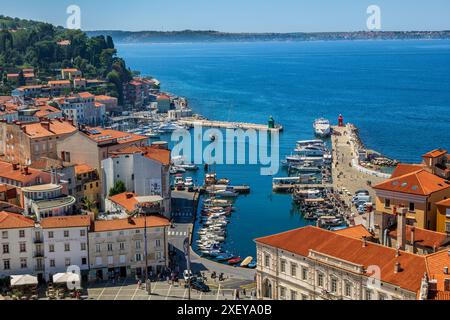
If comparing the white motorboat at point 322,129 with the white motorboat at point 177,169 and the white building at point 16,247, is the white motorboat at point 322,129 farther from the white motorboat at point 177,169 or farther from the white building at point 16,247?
the white building at point 16,247

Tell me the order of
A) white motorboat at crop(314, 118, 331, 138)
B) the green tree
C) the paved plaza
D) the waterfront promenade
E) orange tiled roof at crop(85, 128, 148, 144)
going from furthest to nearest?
1. white motorboat at crop(314, 118, 331, 138)
2. the waterfront promenade
3. orange tiled roof at crop(85, 128, 148, 144)
4. the green tree
5. the paved plaza

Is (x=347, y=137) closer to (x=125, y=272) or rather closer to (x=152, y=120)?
(x=152, y=120)

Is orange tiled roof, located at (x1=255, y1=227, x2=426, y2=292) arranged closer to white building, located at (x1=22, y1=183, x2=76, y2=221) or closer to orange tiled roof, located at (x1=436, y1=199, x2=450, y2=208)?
orange tiled roof, located at (x1=436, y1=199, x2=450, y2=208)

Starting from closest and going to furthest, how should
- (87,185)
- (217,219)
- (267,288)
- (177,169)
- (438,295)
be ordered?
(438,295) → (267,288) → (87,185) → (217,219) → (177,169)

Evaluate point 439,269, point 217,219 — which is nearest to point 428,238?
point 439,269

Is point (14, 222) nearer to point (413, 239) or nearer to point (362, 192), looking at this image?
point (413, 239)

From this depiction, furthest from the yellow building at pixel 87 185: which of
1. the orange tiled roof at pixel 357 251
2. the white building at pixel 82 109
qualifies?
the white building at pixel 82 109

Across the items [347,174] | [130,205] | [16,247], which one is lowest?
[347,174]

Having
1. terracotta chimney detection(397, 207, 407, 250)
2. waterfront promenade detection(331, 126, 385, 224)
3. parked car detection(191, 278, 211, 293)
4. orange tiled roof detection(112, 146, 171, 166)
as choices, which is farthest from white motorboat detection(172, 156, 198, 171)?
terracotta chimney detection(397, 207, 407, 250)
